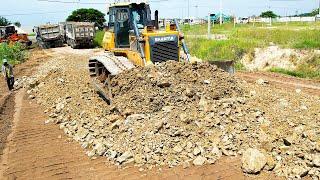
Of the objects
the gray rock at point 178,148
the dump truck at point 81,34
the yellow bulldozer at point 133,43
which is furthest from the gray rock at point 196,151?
the dump truck at point 81,34

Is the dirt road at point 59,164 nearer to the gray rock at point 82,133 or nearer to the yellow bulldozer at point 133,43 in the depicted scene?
the gray rock at point 82,133

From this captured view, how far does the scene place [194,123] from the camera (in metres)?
8.55

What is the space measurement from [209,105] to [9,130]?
5422mm

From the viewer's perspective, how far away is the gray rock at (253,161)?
23.6 feet

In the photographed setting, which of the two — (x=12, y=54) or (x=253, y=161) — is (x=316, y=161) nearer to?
(x=253, y=161)

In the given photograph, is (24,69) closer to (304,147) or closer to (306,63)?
(306,63)

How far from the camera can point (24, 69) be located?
2320 cm

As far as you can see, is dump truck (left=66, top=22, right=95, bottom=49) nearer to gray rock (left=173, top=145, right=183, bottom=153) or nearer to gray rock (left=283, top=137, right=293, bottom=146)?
gray rock (left=173, top=145, right=183, bottom=153)

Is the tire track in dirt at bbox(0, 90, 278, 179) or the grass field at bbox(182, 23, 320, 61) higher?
the grass field at bbox(182, 23, 320, 61)

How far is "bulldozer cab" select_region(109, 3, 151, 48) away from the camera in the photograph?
480 inches

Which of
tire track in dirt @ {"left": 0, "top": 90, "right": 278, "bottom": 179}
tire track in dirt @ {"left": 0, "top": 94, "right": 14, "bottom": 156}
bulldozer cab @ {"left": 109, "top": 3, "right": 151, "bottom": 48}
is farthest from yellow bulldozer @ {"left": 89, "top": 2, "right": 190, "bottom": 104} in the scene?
tire track in dirt @ {"left": 0, "top": 94, "right": 14, "bottom": 156}

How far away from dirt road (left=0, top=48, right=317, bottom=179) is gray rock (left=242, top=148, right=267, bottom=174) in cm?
12

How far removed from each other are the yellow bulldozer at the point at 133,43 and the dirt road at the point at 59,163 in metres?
1.99

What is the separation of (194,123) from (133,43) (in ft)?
13.7
